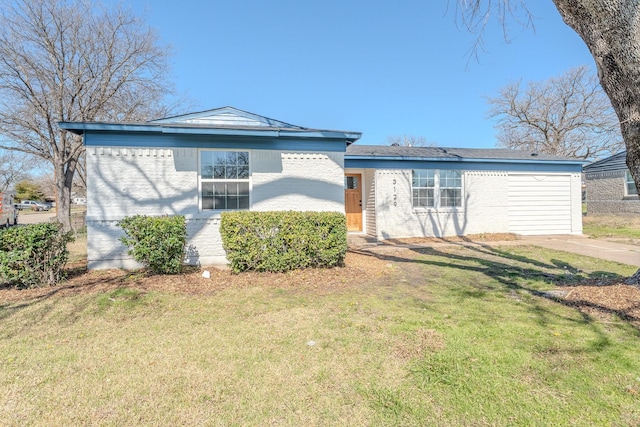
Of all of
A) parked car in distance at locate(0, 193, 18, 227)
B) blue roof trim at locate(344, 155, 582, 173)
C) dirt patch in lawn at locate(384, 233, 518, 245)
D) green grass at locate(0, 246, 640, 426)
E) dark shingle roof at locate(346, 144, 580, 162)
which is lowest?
green grass at locate(0, 246, 640, 426)

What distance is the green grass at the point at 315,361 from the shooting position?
2.35m

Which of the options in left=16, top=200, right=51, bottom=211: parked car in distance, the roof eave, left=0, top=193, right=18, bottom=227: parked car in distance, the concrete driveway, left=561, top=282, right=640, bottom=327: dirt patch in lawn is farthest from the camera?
left=16, top=200, right=51, bottom=211: parked car in distance

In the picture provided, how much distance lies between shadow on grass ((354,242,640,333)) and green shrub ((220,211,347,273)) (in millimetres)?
1954

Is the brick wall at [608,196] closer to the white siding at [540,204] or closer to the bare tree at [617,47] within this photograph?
the white siding at [540,204]

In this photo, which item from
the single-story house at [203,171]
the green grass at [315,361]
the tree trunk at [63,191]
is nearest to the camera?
the green grass at [315,361]

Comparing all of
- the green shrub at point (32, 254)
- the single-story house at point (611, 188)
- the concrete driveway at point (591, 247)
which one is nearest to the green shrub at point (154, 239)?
the green shrub at point (32, 254)

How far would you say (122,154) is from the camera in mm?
7426

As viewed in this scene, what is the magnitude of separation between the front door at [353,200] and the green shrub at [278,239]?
623 centimetres

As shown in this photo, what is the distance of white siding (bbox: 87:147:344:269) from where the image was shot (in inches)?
288

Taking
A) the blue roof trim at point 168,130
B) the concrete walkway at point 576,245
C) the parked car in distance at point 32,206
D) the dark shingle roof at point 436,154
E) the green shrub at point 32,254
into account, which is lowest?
the concrete walkway at point 576,245

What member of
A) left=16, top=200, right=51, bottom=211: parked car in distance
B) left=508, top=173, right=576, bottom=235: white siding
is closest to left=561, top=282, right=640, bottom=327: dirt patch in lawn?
left=508, top=173, right=576, bottom=235: white siding

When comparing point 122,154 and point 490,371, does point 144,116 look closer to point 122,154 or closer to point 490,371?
point 122,154

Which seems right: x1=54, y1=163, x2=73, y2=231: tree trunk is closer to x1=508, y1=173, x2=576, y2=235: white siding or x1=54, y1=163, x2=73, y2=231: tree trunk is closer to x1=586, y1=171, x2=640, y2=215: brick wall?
x1=508, y1=173, x2=576, y2=235: white siding

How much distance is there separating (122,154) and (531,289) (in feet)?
27.5
